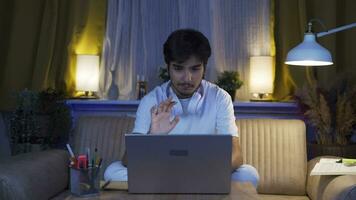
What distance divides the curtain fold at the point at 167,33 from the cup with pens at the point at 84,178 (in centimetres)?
149

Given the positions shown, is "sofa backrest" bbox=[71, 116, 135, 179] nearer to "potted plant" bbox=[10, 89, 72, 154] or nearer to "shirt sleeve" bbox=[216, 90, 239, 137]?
"potted plant" bbox=[10, 89, 72, 154]

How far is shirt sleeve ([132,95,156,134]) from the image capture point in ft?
6.85

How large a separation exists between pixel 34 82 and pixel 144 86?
689mm

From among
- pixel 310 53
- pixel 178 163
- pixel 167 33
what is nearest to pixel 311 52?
pixel 310 53

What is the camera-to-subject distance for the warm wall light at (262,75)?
285 cm

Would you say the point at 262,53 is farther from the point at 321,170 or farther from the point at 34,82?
the point at 34,82

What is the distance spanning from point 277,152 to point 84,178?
1.33 meters

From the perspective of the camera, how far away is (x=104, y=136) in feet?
8.60

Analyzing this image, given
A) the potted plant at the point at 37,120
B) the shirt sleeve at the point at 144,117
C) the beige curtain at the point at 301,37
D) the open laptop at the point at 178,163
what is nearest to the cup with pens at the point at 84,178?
the open laptop at the point at 178,163

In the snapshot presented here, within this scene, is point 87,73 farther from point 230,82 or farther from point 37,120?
point 230,82

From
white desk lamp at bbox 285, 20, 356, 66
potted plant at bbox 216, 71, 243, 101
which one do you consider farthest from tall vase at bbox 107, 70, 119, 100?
white desk lamp at bbox 285, 20, 356, 66

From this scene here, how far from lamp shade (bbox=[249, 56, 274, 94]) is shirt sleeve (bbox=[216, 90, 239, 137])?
723 mm

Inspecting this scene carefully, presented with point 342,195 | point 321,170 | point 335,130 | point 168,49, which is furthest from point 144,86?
point 342,195

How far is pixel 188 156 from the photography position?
1.43 metres
